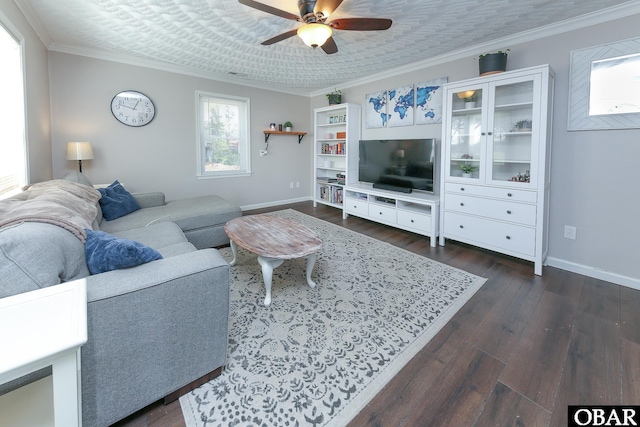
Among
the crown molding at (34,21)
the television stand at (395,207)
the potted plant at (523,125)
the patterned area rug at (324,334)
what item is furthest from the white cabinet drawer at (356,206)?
the crown molding at (34,21)

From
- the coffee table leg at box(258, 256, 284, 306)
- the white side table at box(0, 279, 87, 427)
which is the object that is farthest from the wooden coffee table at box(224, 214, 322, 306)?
the white side table at box(0, 279, 87, 427)

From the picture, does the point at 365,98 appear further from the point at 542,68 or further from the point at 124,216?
the point at 124,216

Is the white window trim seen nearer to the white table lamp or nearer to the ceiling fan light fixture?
the white table lamp

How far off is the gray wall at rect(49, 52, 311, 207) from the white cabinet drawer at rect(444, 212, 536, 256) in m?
3.45

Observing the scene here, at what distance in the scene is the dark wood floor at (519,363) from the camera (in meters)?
1.29

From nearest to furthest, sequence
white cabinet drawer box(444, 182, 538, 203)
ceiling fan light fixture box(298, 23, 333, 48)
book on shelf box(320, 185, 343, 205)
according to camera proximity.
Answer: ceiling fan light fixture box(298, 23, 333, 48) < white cabinet drawer box(444, 182, 538, 203) < book on shelf box(320, 185, 343, 205)

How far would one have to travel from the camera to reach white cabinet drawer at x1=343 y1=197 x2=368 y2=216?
4.42 meters

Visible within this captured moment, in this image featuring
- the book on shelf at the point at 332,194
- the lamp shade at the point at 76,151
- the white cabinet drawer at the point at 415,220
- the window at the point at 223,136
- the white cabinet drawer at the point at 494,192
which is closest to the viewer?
the white cabinet drawer at the point at 494,192

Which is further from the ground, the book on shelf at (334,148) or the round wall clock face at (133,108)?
the round wall clock face at (133,108)

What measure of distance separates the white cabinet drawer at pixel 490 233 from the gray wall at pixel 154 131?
3.45 metres

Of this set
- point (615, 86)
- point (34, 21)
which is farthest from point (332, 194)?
point (34, 21)

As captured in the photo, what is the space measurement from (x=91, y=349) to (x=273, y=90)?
5109 millimetres

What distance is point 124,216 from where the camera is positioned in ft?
10.3

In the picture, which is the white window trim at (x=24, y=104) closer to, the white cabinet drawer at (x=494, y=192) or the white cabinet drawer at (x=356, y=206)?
the white cabinet drawer at (x=356, y=206)
